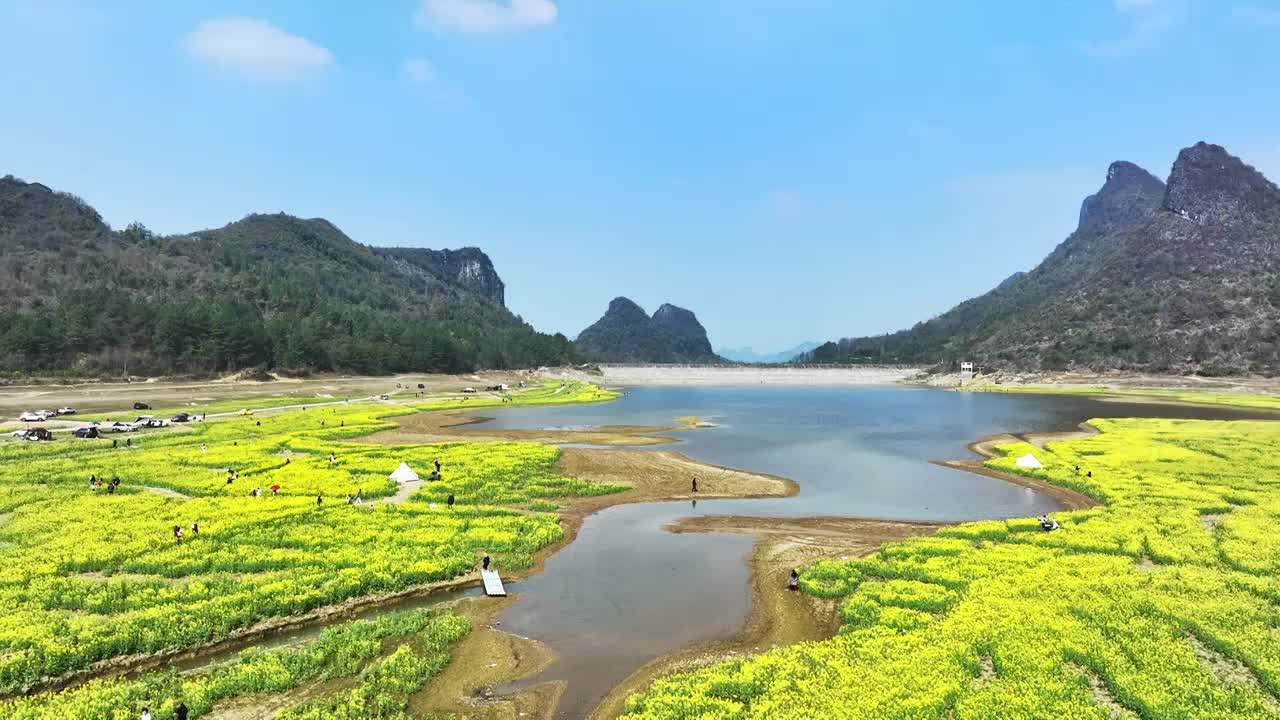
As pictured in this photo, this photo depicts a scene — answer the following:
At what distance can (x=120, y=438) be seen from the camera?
224ft

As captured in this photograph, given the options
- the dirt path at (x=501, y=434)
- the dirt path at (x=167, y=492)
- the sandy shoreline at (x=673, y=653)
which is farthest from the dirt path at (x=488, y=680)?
the dirt path at (x=501, y=434)

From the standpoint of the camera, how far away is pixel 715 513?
44062mm

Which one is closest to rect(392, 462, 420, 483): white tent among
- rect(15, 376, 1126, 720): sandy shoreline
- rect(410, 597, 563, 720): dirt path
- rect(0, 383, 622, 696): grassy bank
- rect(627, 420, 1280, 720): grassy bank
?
rect(0, 383, 622, 696): grassy bank

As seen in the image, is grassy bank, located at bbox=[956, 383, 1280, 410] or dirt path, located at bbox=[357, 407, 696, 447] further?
grassy bank, located at bbox=[956, 383, 1280, 410]

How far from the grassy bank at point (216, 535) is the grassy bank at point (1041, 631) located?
17.0 m

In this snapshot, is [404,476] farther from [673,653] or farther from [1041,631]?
[1041,631]

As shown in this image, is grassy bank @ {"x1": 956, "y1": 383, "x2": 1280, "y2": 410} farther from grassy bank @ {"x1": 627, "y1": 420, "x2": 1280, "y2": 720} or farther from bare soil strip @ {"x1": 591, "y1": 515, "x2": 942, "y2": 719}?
bare soil strip @ {"x1": 591, "y1": 515, "x2": 942, "y2": 719}

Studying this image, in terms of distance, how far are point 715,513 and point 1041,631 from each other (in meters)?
24.3

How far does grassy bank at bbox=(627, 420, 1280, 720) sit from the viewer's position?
17.4 m

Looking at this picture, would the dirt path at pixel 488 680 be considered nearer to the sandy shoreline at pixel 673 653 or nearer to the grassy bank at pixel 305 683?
the sandy shoreline at pixel 673 653

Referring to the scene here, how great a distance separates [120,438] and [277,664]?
219 ft

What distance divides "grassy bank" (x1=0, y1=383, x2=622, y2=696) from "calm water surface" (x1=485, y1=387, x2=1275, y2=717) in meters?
4.88

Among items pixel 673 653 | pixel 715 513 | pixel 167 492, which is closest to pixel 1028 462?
pixel 715 513

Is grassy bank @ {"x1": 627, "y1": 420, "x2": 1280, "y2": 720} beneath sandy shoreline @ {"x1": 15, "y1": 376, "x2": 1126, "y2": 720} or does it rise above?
above
